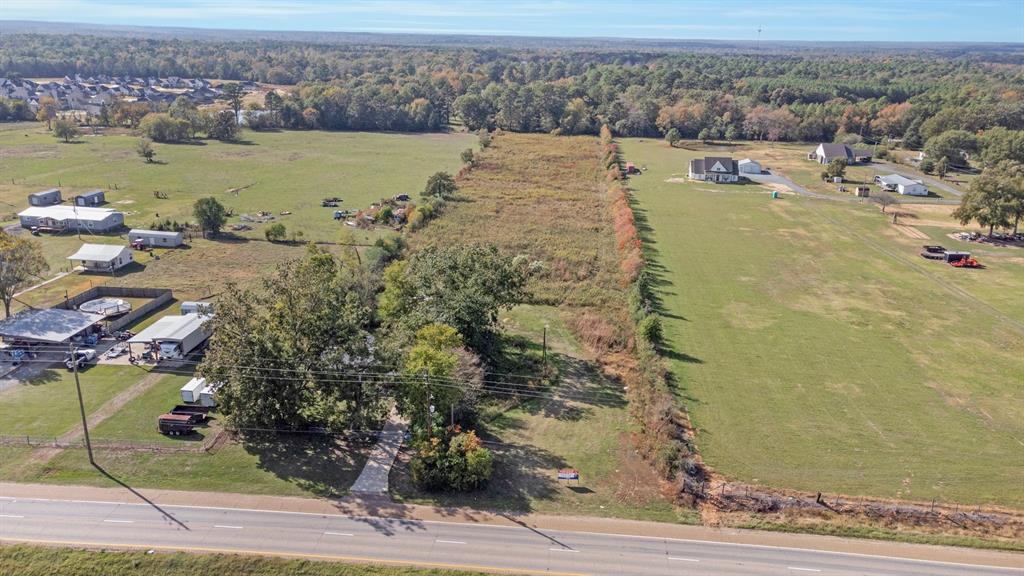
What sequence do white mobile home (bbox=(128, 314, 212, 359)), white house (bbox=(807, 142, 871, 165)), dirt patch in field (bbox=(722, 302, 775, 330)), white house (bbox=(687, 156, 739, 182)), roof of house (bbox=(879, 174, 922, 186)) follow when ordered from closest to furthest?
white mobile home (bbox=(128, 314, 212, 359)) < dirt patch in field (bbox=(722, 302, 775, 330)) < roof of house (bbox=(879, 174, 922, 186)) < white house (bbox=(687, 156, 739, 182)) < white house (bbox=(807, 142, 871, 165))

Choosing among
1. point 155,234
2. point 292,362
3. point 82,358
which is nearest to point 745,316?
point 292,362

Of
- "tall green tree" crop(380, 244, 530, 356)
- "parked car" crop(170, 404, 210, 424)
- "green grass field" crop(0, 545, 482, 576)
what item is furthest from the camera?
"tall green tree" crop(380, 244, 530, 356)

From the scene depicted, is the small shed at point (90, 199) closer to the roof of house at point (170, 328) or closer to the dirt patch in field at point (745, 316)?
the roof of house at point (170, 328)

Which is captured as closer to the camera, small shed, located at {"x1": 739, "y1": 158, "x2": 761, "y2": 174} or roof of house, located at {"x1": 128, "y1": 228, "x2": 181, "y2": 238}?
roof of house, located at {"x1": 128, "y1": 228, "x2": 181, "y2": 238}

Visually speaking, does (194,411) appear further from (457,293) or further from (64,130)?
(64,130)

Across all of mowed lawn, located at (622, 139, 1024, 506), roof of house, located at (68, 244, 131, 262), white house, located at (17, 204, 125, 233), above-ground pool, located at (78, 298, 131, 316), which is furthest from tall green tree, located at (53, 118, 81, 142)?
mowed lawn, located at (622, 139, 1024, 506)

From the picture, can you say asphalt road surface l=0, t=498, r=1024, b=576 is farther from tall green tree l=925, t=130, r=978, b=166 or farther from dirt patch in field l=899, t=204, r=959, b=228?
tall green tree l=925, t=130, r=978, b=166
